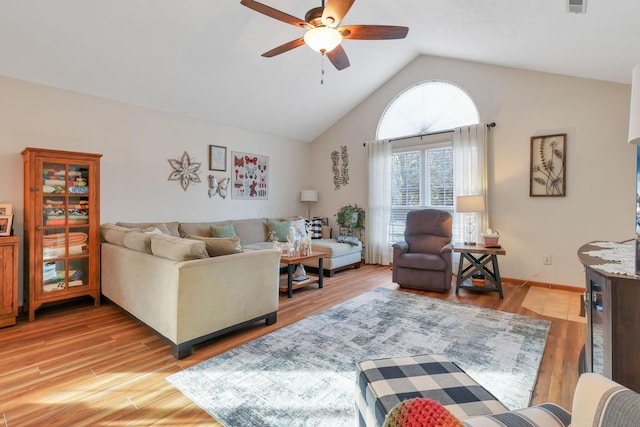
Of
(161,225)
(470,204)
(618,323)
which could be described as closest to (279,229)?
(161,225)

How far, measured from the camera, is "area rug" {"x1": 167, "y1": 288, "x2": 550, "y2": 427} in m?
1.68

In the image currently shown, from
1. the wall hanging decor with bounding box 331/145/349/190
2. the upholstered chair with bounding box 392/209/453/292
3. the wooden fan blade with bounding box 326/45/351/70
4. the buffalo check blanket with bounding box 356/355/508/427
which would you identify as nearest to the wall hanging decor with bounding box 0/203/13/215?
the wooden fan blade with bounding box 326/45/351/70

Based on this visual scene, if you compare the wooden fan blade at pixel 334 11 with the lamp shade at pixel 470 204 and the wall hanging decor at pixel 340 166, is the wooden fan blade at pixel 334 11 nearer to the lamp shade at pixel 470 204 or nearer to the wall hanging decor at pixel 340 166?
the lamp shade at pixel 470 204

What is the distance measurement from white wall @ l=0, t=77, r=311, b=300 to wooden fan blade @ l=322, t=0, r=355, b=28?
10.0 feet

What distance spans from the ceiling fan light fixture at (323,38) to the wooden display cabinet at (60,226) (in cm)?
257

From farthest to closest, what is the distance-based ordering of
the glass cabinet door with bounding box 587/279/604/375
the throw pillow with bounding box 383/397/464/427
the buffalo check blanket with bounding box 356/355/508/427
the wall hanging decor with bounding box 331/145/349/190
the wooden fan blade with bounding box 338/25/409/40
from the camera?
the wall hanging decor with bounding box 331/145/349/190 → the wooden fan blade with bounding box 338/25/409/40 → the glass cabinet door with bounding box 587/279/604/375 → the buffalo check blanket with bounding box 356/355/508/427 → the throw pillow with bounding box 383/397/464/427

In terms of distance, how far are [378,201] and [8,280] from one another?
484 cm

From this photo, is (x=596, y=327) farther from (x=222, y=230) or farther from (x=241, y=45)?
(x=222, y=230)

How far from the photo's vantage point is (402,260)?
160 inches

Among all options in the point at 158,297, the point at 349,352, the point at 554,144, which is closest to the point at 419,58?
the point at 554,144

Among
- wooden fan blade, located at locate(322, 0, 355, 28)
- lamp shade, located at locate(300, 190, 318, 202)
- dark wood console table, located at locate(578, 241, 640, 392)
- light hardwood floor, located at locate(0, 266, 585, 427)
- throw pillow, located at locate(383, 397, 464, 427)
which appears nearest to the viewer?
throw pillow, located at locate(383, 397, 464, 427)

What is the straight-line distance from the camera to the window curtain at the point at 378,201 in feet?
17.9

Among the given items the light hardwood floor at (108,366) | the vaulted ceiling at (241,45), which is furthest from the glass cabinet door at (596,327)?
the vaulted ceiling at (241,45)

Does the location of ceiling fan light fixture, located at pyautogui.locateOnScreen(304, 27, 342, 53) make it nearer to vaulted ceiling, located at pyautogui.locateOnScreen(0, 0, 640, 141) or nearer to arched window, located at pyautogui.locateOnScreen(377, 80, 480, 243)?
vaulted ceiling, located at pyautogui.locateOnScreen(0, 0, 640, 141)
